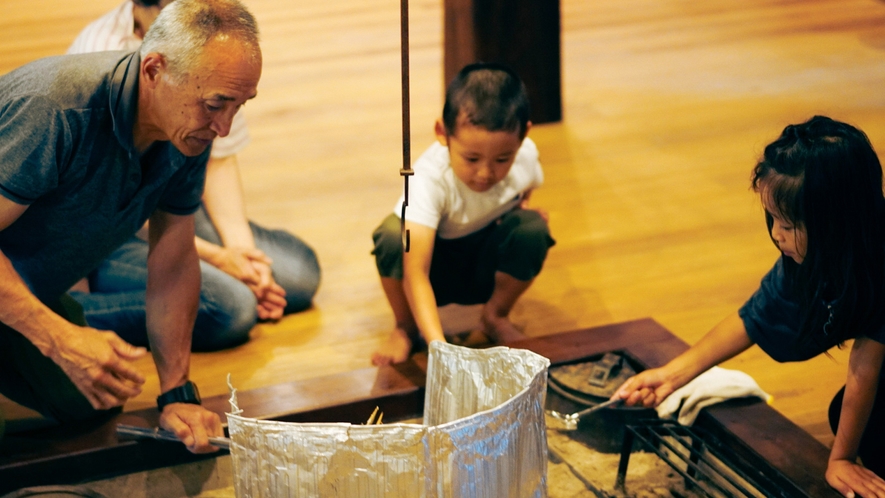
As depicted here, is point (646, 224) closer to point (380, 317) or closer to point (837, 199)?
point (380, 317)

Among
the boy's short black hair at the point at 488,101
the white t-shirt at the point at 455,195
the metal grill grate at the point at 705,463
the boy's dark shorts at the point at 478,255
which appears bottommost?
the metal grill grate at the point at 705,463

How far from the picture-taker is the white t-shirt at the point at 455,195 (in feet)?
6.05

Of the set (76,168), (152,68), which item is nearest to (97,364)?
(76,168)

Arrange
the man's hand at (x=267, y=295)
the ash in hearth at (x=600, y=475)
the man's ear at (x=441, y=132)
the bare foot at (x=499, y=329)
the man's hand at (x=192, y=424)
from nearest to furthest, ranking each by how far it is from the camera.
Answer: the man's hand at (x=192, y=424) < the ash in hearth at (x=600, y=475) < the man's ear at (x=441, y=132) < the bare foot at (x=499, y=329) < the man's hand at (x=267, y=295)

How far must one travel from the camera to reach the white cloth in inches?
67.2

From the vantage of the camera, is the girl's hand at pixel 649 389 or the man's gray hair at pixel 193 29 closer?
the man's gray hair at pixel 193 29

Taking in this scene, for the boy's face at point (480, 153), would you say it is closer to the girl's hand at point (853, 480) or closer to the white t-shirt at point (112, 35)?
the white t-shirt at point (112, 35)

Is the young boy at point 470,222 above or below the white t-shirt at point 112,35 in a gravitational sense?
below

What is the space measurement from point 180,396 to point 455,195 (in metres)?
0.66

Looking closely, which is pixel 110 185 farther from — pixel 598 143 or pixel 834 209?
pixel 598 143

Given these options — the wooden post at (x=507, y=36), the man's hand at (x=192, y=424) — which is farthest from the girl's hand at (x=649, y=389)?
the wooden post at (x=507, y=36)

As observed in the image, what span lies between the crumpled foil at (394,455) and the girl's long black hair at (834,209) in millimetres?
452

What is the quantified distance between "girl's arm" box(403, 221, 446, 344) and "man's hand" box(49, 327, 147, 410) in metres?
0.52

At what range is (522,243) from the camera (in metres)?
1.99
